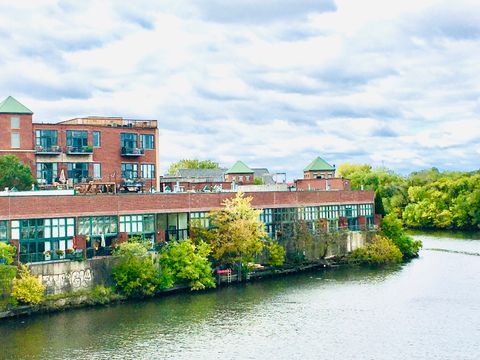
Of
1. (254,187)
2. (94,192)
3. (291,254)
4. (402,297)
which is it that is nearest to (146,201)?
(94,192)

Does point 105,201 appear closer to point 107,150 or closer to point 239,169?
point 107,150

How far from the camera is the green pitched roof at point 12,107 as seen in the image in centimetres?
6944

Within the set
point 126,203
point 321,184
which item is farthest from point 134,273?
point 321,184

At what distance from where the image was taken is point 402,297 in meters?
55.3

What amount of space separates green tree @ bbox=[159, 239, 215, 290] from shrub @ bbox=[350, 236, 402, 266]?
2321 cm

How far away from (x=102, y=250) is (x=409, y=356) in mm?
28308

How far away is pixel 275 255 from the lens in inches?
2704

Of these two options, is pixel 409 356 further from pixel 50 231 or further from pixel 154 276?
pixel 50 231

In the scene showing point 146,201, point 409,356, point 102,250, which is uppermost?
point 146,201

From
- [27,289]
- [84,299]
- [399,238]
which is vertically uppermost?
[399,238]

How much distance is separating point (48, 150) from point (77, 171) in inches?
160

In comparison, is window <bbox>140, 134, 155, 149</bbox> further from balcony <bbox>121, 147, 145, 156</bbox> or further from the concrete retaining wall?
the concrete retaining wall

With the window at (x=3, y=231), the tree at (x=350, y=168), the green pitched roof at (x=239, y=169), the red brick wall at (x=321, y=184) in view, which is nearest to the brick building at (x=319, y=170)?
the red brick wall at (x=321, y=184)

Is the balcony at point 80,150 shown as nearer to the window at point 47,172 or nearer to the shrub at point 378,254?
the window at point 47,172
